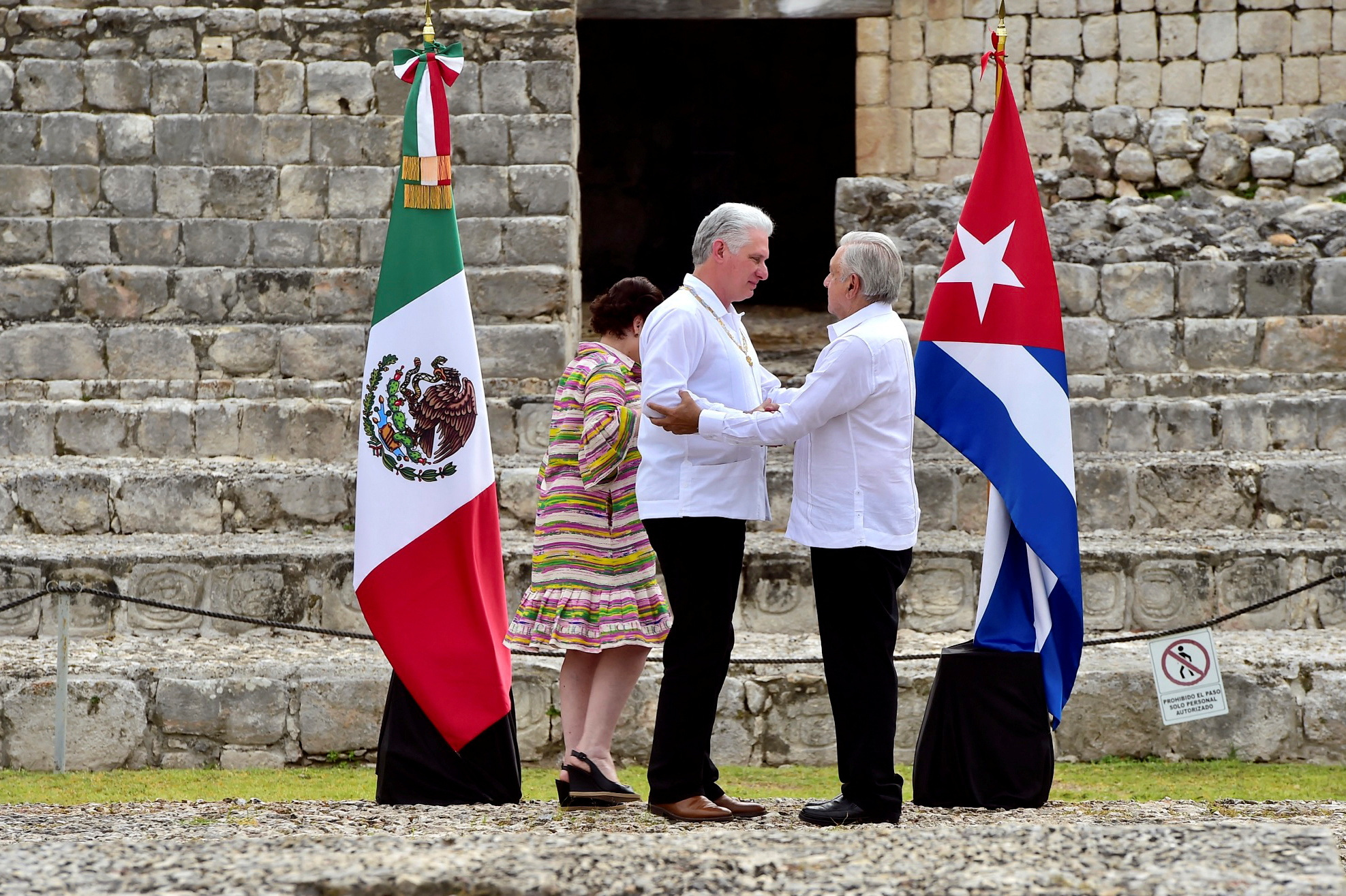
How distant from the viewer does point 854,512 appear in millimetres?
3693

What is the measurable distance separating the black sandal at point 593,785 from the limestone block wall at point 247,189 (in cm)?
441

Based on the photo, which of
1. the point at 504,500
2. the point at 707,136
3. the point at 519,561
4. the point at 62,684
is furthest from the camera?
the point at 707,136

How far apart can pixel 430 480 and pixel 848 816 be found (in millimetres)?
1574

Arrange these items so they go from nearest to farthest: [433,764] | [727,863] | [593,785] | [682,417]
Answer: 1. [727,863]
2. [682,417]
3. [593,785]
4. [433,764]

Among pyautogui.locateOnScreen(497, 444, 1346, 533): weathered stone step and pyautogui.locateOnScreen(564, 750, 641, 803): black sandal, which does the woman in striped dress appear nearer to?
pyautogui.locateOnScreen(564, 750, 641, 803): black sandal

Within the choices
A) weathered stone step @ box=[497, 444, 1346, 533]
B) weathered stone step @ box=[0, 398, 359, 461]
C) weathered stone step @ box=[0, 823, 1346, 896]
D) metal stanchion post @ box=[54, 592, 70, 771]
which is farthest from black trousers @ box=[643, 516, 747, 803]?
weathered stone step @ box=[0, 398, 359, 461]

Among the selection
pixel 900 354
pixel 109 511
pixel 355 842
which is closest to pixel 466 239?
pixel 109 511

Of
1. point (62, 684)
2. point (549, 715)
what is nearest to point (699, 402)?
point (549, 715)

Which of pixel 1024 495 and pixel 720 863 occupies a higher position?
pixel 1024 495

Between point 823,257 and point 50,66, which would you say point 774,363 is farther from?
point 823,257

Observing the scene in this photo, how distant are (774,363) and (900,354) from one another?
5.63 m

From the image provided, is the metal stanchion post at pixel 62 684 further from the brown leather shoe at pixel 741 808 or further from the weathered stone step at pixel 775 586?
the brown leather shoe at pixel 741 808

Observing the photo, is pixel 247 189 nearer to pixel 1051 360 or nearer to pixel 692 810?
pixel 1051 360

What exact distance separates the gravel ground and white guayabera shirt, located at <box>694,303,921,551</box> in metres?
0.85
